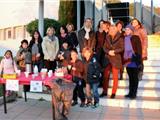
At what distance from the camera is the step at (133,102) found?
9445mm

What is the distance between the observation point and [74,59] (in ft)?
30.5

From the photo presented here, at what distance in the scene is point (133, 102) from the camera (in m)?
9.55

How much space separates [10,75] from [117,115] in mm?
2471

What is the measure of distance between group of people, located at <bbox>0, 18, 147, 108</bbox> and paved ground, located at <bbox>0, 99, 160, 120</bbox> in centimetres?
45

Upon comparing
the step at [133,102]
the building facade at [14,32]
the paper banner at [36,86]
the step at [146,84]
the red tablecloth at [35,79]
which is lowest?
the step at [133,102]

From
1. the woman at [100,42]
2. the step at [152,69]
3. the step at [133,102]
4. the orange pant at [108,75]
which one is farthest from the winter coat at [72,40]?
the step at [152,69]

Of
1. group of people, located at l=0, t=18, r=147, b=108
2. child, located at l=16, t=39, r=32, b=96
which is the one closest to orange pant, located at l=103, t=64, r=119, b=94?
group of people, located at l=0, t=18, r=147, b=108

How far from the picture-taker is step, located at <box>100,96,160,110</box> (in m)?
9.45

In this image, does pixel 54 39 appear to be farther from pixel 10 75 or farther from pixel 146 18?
pixel 146 18

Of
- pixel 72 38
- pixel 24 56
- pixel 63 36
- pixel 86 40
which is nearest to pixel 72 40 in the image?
pixel 72 38

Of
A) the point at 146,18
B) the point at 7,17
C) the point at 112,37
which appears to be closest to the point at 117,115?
the point at 112,37

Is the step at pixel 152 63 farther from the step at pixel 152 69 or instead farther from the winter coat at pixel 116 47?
the winter coat at pixel 116 47

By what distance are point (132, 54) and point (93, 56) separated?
95cm

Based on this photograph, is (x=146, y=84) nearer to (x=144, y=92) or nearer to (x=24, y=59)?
(x=144, y=92)
